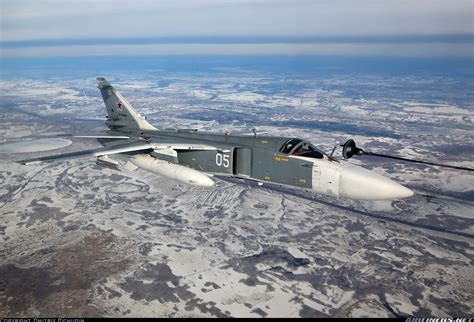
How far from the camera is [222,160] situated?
60.4 ft

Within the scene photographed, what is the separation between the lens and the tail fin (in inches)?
941

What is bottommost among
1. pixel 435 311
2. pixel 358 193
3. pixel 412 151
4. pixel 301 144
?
pixel 435 311

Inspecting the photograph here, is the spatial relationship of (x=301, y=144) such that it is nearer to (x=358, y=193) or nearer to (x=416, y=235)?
(x=358, y=193)

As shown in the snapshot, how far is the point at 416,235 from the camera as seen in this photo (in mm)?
31625

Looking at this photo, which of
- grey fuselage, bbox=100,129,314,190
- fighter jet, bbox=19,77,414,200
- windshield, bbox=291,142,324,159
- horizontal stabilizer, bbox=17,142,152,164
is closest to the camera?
fighter jet, bbox=19,77,414,200

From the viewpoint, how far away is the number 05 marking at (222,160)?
60.0ft

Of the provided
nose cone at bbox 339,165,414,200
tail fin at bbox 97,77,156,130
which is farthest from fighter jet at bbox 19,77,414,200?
tail fin at bbox 97,77,156,130

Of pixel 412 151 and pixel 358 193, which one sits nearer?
pixel 358 193

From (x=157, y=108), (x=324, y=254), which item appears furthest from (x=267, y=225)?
(x=157, y=108)

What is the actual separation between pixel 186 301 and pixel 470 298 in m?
19.1

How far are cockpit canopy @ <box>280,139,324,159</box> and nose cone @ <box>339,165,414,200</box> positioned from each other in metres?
1.57

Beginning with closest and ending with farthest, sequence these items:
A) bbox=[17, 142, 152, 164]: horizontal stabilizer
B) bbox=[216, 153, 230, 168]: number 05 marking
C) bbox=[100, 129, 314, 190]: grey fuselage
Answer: bbox=[100, 129, 314, 190]: grey fuselage, bbox=[17, 142, 152, 164]: horizontal stabilizer, bbox=[216, 153, 230, 168]: number 05 marking

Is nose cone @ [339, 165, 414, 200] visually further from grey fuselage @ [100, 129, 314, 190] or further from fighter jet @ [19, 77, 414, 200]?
grey fuselage @ [100, 129, 314, 190]

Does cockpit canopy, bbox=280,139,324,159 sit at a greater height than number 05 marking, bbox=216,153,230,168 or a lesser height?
greater
